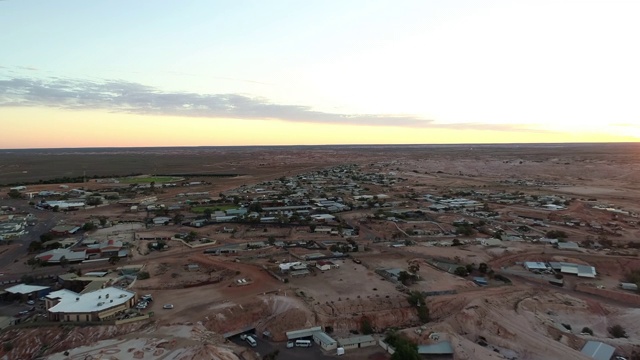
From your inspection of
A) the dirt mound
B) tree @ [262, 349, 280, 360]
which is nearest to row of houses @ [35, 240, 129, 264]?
the dirt mound

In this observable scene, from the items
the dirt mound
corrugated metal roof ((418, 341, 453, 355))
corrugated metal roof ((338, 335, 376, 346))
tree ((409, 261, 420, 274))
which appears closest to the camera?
corrugated metal roof ((418, 341, 453, 355))

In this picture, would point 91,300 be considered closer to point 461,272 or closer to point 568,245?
point 461,272

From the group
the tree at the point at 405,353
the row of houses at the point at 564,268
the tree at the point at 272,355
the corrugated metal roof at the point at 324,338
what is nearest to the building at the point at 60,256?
the tree at the point at 272,355

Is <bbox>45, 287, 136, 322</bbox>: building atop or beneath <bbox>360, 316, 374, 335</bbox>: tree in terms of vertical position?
atop

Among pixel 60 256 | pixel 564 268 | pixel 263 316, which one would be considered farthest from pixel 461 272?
pixel 60 256

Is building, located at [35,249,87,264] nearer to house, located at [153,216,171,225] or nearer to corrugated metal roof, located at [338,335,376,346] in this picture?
house, located at [153,216,171,225]

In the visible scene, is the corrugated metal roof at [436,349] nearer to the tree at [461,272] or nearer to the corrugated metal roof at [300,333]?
the corrugated metal roof at [300,333]
